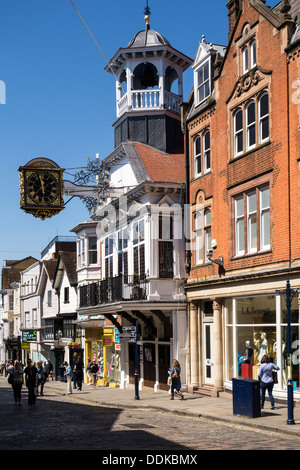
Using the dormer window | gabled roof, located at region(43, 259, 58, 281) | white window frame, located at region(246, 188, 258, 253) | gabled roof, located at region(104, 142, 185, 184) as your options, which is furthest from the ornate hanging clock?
gabled roof, located at region(43, 259, 58, 281)

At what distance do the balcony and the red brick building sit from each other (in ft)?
7.45

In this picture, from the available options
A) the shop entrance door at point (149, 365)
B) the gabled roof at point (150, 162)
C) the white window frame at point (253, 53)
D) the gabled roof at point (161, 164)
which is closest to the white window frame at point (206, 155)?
the gabled roof at point (150, 162)

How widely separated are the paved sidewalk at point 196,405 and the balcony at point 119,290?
427cm

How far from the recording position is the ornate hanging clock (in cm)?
2389

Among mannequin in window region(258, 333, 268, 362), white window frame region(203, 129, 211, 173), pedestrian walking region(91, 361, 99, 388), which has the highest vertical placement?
white window frame region(203, 129, 211, 173)

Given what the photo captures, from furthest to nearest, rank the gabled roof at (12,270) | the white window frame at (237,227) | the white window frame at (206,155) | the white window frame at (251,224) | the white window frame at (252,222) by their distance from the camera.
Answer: the gabled roof at (12,270) < the white window frame at (206,155) < the white window frame at (237,227) < the white window frame at (251,224) < the white window frame at (252,222)

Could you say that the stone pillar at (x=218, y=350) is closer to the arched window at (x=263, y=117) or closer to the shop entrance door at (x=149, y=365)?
the shop entrance door at (x=149, y=365)

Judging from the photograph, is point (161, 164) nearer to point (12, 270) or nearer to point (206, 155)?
point (206, 155)

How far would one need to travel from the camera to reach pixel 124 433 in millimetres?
16203

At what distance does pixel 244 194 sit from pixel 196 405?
7.56 meters

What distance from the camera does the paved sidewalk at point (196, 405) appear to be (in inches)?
668

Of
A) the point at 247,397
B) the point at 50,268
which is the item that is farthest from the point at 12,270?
the point at 247,397

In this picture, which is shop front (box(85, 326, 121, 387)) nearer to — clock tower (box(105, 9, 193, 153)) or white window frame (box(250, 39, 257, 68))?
clock tower (box(105, 9, 193, 153))
